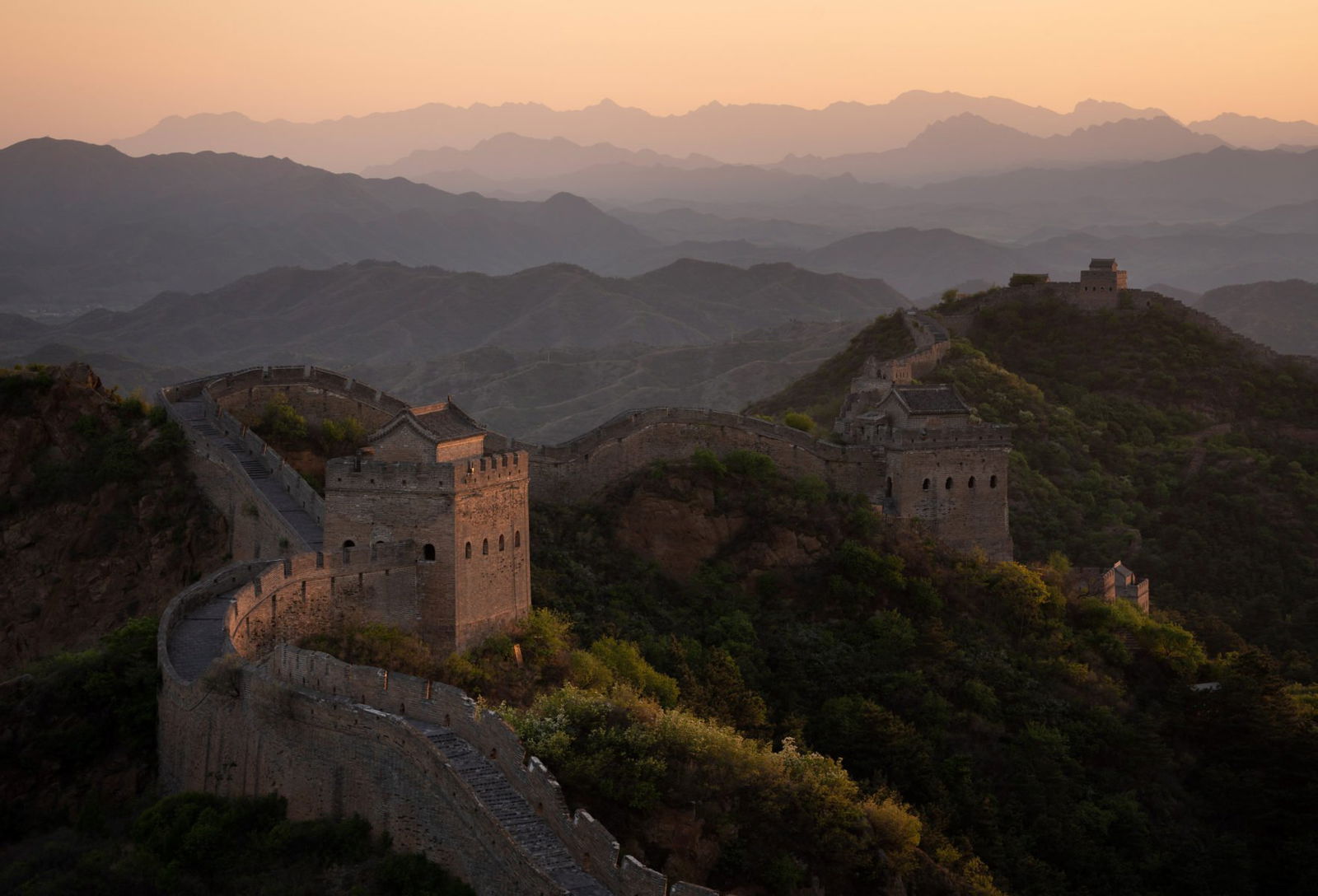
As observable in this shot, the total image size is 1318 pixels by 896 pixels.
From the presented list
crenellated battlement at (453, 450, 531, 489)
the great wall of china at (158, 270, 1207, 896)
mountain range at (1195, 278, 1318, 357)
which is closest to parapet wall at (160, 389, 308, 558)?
the great wall of china at (158, 270, 1207, 896)

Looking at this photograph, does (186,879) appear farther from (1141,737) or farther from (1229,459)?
(1229,459)

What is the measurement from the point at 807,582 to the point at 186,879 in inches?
848

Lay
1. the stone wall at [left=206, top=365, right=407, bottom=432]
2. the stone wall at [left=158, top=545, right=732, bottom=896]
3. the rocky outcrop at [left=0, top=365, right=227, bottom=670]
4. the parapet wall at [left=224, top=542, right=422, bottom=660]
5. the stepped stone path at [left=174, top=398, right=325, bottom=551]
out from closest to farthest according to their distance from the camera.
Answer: the stone wall at [left=158, top=545, right=732, bottom=896] < the parapet wall at [left=224, top=542, right=422, bottom=660] < the stepped stone path at [left=174, top=398, right=325, bottom=551] < the rocky outcrop at [left=0, top=365, right=227, bottom=670] < the stone wall at [left=206, top=365, right=407, bottom=432]

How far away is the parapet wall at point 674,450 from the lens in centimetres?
4516

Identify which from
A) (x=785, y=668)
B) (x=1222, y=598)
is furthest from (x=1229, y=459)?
(x=785, y=668)

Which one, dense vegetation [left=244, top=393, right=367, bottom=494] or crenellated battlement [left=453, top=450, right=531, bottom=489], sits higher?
crenellated battlement [left=453, top=450, right=531, bottom=489]

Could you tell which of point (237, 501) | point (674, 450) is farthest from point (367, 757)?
point (674, 450)

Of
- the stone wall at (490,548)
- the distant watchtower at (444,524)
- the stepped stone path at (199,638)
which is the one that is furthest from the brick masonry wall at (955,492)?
the stepped stone path at (199,638)

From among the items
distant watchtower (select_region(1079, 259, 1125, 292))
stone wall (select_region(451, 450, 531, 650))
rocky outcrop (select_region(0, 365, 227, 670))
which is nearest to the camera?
stone wall (select_region(451, 450, 531, 650))

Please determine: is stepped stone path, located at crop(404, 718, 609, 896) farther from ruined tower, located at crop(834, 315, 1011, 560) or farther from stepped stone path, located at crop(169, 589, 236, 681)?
ruined tower, located at crop(834, 315, 1011, 560)

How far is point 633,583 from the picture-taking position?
1610 inches

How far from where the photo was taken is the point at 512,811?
23.2 m

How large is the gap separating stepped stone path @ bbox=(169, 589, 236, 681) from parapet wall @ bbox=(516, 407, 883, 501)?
49.5 ft

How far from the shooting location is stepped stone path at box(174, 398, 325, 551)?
36.5m
